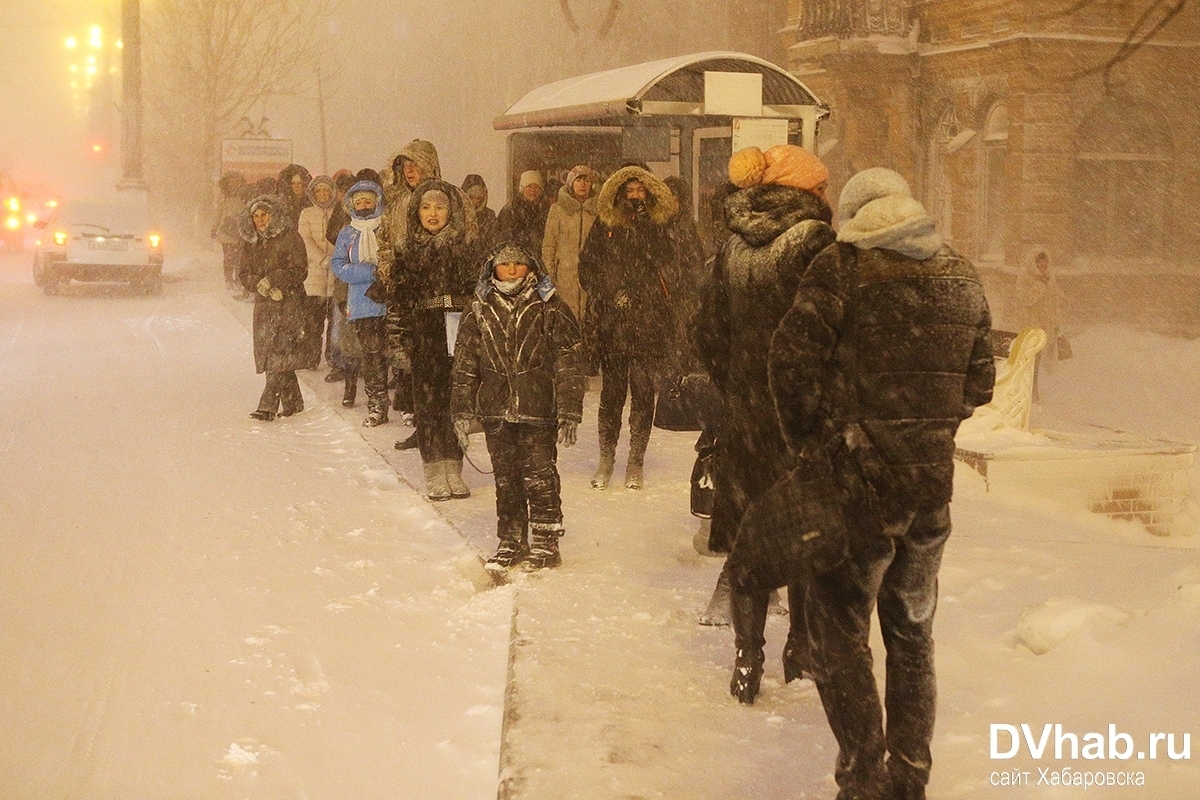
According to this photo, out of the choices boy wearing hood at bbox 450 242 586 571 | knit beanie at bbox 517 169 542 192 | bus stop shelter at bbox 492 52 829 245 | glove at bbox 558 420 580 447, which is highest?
bus stop shelter at bbox 492 52 829 245

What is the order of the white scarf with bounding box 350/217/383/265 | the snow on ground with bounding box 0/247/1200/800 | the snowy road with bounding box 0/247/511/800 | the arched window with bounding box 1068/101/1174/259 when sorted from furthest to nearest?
the arched window with bounding box 1068/101/1174/259, the white scarf with bounding box 350/217/383/265, the snowy road with bounding box 0/247/511/800, the snow on ground with bounding box 0/247/1200/800

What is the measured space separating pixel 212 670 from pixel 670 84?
320 inches

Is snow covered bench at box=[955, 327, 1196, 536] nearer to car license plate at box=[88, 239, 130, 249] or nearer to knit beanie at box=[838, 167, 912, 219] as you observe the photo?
knit beanie at box=[838, 167, 912, 219]

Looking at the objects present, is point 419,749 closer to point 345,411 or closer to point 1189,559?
point 1189,559

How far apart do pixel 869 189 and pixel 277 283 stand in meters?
8.17

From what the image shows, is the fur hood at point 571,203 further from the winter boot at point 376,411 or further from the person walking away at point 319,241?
the person walking away at point 319,241

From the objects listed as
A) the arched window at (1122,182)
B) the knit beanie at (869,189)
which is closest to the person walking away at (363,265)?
the knit beanie at (869,189)

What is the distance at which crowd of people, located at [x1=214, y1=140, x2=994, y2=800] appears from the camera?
404 cm

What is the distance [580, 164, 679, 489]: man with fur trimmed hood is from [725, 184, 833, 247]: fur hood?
3.41m

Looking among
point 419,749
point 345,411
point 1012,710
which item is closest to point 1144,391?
point 345,411

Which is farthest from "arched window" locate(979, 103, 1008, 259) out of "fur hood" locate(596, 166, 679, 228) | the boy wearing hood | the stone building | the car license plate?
the boy wearing hood

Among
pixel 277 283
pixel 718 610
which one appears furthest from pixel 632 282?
pixel 277 283

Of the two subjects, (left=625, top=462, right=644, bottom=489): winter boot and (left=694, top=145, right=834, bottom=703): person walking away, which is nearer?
(left=694, top=145, right=834, bottom=703): person walking away

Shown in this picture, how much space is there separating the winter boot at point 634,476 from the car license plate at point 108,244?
1853 centimetres
